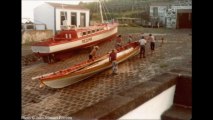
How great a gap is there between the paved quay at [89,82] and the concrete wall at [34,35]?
5.03m

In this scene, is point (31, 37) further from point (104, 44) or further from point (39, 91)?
point (39, 91)

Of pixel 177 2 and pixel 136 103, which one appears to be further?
pixel 177 2

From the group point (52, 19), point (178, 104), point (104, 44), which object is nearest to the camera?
point (178, 104)

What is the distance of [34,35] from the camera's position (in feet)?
77.8

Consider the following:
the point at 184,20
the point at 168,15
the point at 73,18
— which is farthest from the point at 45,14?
the point at 184,20

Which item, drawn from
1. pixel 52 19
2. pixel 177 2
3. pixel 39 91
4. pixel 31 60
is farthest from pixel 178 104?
pixel 177 2

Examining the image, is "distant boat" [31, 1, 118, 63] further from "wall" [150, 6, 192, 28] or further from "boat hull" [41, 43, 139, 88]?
"wall" [150, 6, 192, 28]

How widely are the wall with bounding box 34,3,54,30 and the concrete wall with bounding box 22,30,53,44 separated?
1179mm

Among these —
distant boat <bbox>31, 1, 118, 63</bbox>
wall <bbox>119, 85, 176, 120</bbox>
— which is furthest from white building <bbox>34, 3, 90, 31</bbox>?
wall <bbox>119, 85, 176, 120</bbox>

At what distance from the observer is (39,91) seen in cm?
1320

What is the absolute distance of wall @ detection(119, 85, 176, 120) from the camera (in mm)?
4527

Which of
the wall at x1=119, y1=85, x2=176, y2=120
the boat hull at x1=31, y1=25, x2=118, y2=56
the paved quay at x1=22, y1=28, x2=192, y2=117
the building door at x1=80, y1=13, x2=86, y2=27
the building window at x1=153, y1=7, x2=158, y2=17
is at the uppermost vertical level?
the building window at x1=153, y1=7, x2=158, y2=17

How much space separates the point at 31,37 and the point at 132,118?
67.4 ft

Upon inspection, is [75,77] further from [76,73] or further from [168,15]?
[168,15]
